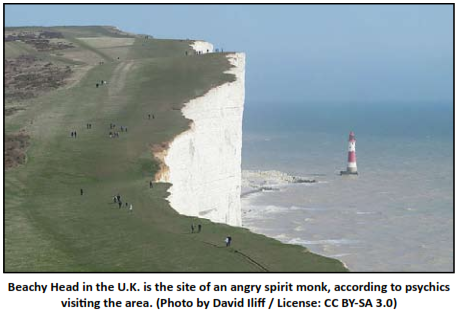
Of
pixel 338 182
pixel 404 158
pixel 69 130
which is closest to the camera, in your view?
pixel 69 130

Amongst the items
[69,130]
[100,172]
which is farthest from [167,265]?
[69,130]

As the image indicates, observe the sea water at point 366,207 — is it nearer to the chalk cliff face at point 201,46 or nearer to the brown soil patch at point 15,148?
the chalk cliff face at point 201,46

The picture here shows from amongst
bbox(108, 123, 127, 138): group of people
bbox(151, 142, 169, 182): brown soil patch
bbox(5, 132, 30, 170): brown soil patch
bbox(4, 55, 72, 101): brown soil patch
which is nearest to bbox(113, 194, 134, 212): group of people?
bbox(151, 142, 169, 182): brown soil patch

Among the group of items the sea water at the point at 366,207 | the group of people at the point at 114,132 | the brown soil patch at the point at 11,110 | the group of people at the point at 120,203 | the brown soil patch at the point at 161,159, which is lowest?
the sea water at the point at 366,207

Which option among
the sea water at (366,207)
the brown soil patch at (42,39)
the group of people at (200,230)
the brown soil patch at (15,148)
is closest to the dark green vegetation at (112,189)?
the group of people at (200,230)

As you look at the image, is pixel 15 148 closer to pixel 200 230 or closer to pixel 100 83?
pixel 200 230

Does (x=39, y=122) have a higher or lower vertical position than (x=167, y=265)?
higher

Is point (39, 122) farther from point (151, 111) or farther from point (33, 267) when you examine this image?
point (33, 267)
